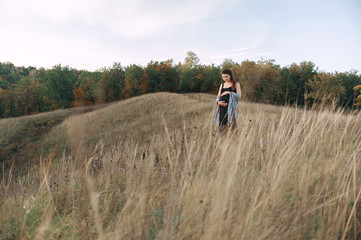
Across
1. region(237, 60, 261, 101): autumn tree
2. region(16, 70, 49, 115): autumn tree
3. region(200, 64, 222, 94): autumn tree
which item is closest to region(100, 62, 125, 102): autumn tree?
region(16, 70, 49, 115): autumn tree

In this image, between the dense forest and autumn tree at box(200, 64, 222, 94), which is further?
autumn tree at box(200, 64, 222, 94)

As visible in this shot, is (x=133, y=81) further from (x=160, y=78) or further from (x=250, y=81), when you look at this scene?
(x=250, y=81)

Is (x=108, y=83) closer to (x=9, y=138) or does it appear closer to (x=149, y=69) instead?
(x=149, y=69)

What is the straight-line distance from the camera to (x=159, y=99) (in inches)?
1071

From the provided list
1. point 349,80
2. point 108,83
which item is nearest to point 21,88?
point 108,83

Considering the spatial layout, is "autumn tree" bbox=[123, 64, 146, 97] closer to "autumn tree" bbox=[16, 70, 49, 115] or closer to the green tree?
the green tree

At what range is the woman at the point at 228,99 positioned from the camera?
16.8ft

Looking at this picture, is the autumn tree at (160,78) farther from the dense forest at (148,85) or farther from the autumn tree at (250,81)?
the autumn tree at (250,81)

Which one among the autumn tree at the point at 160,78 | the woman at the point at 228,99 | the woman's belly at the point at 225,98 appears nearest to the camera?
the woman at the point at 228,99

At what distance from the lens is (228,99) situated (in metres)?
5.38

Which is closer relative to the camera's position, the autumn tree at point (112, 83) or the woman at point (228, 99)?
the woman at point (228, 99)

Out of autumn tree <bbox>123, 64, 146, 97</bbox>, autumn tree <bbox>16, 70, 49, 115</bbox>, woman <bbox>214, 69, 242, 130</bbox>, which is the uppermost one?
autumn tree <bbox>123, 64, 146, 97</bbox>

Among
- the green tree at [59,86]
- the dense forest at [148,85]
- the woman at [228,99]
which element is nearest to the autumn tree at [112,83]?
the dense forest at [148,85]

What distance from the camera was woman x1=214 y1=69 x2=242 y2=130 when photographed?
5.12 meters
